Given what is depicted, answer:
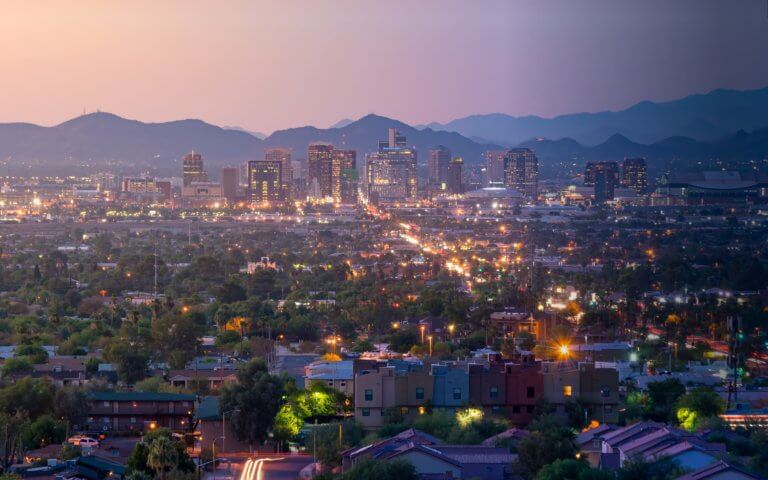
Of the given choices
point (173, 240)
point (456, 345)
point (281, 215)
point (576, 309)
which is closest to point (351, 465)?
point (456, 345)

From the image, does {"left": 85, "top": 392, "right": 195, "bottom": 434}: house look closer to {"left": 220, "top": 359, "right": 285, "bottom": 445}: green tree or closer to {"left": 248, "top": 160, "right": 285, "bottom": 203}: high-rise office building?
{"left": 220, "top": 359, "right": 285, "bottom": 445}: green tree

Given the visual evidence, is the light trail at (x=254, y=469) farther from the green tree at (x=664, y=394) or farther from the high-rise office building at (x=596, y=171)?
the high-rise office building at (x=596, y=171)

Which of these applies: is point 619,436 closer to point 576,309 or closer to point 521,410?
point 521,410

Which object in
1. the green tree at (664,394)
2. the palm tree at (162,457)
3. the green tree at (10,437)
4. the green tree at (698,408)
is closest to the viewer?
the palm tree at (162,457)

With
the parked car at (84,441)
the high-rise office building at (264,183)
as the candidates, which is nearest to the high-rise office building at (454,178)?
the high-rise office building at (264,183)

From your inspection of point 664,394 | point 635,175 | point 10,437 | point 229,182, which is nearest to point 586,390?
point 664,394

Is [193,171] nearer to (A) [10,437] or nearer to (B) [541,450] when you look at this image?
(A) [10,437]

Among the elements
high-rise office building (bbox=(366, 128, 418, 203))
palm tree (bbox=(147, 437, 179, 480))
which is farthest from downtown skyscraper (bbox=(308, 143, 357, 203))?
palm tree (bbox=(147, 437, 179, 480))
